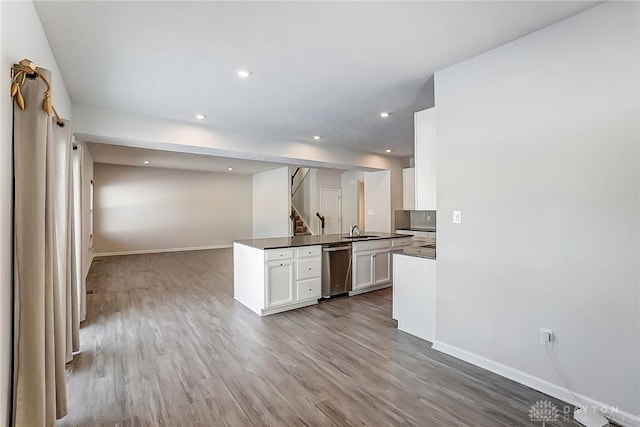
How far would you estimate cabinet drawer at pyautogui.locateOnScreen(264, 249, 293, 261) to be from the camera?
3889 millimetres

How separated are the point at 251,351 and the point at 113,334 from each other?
162 centimetres

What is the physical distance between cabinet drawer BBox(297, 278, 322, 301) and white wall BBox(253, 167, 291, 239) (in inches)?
195

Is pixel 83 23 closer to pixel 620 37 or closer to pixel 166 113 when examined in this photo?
pixel 166 113

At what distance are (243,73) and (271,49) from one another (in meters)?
0.54

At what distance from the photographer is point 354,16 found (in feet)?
6.72

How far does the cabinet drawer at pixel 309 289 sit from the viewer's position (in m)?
4.23

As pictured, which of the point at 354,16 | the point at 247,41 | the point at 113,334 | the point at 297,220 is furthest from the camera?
the point at 297,220

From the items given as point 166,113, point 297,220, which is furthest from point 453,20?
point 297,220

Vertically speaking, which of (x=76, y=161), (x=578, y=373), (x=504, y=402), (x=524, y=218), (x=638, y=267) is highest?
(x=76, y=161)

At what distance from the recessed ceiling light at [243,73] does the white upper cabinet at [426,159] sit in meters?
1.78

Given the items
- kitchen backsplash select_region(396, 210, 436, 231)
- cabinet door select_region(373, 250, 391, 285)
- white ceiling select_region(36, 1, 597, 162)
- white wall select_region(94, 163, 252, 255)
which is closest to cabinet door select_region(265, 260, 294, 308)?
cabinet door select_region(373, 250, 391, 285)

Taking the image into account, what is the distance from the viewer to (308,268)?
4.32 m

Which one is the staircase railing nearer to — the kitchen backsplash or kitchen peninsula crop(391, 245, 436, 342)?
the kitchen backsplash

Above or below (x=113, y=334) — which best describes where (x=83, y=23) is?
above
